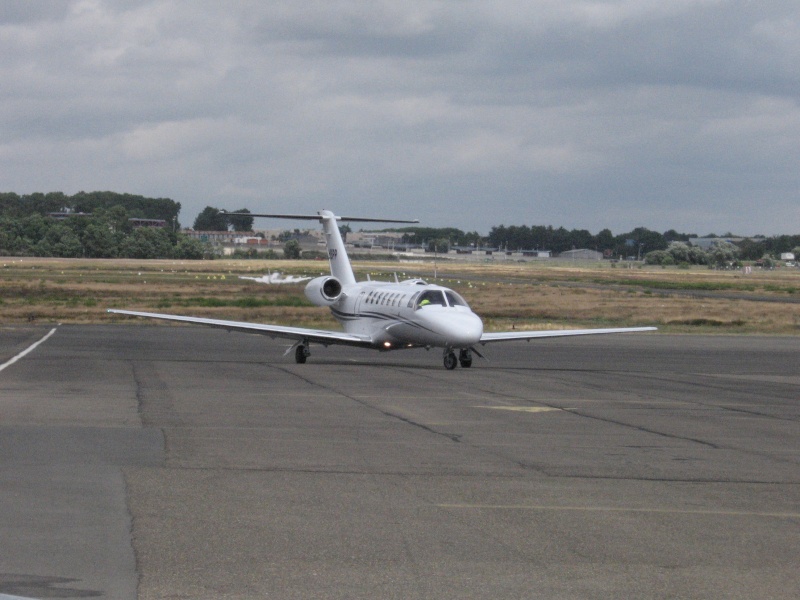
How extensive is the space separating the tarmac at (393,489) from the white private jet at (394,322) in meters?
4.24

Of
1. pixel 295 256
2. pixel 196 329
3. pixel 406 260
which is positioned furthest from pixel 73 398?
pixel 406 260

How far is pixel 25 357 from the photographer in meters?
31.1

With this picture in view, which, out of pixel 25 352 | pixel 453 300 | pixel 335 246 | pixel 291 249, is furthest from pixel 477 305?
pixel 291 249

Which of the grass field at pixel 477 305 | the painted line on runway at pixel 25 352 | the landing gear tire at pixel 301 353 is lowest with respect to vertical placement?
the grass field at pixel 477 305

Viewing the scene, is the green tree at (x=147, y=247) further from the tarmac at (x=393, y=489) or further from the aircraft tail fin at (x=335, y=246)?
the tarmac at (x=393, y=489)

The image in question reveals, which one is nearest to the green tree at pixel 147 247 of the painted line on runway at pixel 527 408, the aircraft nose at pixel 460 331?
the aircraft nose at pixel 460 331

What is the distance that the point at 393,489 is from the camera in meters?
11.6

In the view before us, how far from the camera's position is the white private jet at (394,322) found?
29.5 metres

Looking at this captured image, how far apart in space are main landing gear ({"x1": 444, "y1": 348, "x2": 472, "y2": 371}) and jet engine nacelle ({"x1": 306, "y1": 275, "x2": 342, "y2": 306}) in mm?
5415

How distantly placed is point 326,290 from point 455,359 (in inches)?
241

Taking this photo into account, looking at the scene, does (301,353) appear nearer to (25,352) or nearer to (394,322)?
(394,322)

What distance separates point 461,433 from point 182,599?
9.27m

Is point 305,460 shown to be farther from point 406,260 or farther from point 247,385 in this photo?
point 406,260

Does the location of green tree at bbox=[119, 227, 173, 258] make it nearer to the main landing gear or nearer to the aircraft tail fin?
the aircraft tail fin
